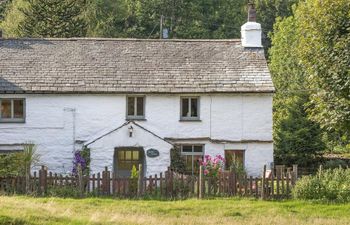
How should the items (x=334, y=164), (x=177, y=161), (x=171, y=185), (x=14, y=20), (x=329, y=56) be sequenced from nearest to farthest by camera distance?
(x=171, y=185) < (x=329, y=56) < (x=177, y=161) < (x=334, y=164) < (x=14, y=20)

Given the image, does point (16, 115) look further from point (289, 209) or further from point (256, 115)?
point (289, 209)

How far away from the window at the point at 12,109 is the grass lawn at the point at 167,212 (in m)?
9.34

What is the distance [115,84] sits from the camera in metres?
30.3

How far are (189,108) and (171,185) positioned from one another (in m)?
8.02

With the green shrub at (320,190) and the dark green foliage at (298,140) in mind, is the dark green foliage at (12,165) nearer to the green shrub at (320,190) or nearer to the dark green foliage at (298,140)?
the green shrub at (320,190)

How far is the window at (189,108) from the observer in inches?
1198

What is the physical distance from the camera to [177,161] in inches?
1149

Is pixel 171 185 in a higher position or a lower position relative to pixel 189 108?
lower

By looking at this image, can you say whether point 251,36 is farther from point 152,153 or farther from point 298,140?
point 152,153

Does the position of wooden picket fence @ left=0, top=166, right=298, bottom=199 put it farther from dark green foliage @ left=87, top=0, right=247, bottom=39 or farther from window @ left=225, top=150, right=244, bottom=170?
dark green foliage @ left=87, top=0, right=247, bottom=39

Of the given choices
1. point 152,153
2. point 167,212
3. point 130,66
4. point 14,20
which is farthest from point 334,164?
point 14,20

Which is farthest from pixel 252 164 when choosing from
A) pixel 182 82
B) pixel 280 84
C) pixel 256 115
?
pixel 280 84

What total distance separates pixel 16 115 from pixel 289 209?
50.8 feet

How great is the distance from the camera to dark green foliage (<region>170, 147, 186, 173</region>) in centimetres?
2909
